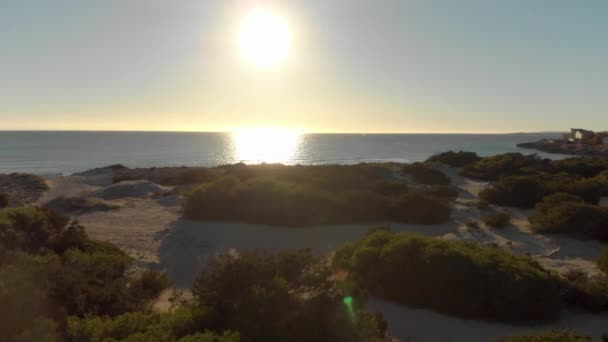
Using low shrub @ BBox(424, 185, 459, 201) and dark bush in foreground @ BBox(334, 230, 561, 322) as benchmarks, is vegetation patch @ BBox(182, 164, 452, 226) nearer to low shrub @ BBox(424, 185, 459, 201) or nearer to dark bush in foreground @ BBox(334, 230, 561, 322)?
low shrub @ BBox(424, 185, 459, 201)

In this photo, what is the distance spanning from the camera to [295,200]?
18.2m

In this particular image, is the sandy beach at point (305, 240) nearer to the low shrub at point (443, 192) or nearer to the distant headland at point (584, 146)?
the low shrub at point (443, 192)

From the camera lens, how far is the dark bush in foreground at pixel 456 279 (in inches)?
350

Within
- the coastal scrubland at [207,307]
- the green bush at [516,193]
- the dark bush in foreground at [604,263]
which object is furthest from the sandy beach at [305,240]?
the coastal scrubland at [207,307]

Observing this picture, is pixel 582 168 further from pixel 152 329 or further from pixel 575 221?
pixel 152 329

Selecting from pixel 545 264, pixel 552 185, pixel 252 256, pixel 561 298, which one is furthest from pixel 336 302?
pixel 552 185

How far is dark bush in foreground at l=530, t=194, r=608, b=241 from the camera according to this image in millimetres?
15336

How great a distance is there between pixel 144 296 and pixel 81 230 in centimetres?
431

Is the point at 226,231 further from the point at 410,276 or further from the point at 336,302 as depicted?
the point at 336,302

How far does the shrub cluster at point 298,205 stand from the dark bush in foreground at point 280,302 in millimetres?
9837

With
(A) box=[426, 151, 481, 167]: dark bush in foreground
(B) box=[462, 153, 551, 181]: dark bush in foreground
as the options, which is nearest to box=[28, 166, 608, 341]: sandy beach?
(B) box=[462, 153, 551, 181]: dark bush in foreground

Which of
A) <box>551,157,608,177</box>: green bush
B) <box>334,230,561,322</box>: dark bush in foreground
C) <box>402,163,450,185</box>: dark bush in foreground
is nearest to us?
<box>334,230,561,322</box>: dark bush in foreground

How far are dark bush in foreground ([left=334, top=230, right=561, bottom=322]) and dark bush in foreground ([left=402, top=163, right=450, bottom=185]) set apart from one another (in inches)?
746

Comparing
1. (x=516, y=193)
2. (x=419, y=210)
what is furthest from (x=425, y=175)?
(x=419, y=210)
